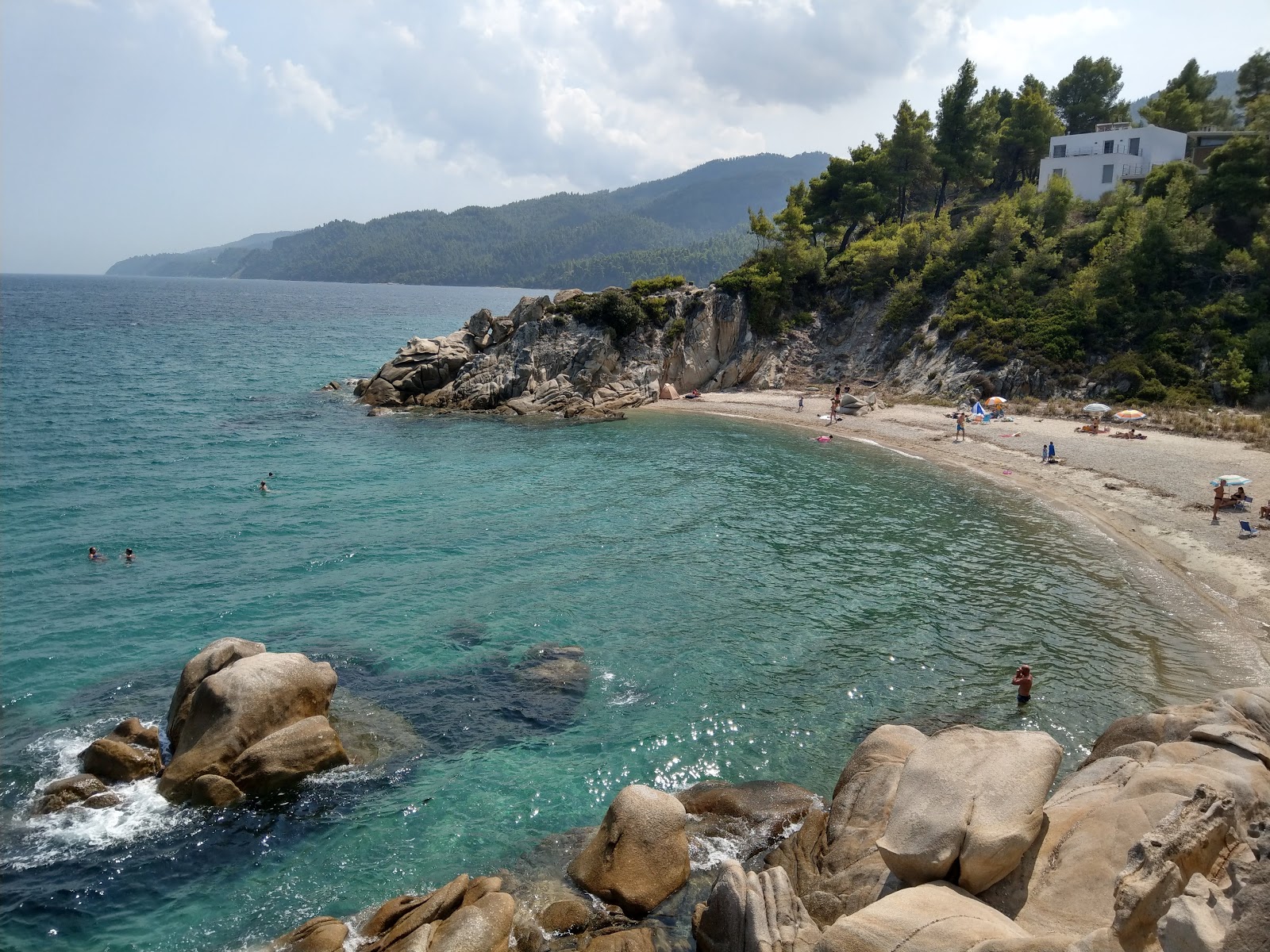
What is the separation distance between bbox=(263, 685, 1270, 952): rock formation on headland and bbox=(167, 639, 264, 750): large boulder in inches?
283

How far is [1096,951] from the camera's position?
275 inches

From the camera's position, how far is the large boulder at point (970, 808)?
9852mm

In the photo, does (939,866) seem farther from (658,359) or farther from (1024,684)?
(658,359)

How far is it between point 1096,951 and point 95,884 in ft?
52.4

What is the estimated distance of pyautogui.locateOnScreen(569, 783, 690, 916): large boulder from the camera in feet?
43.0

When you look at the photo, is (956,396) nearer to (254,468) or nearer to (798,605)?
(798,605)

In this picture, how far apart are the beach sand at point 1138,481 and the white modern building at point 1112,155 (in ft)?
116

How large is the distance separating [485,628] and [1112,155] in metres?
77.3

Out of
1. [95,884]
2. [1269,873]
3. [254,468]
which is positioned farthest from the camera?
[254,468]

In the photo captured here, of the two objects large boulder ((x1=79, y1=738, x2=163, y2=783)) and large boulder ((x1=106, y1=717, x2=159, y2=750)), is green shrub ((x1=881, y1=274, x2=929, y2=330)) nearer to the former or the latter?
large boulder ((x1=106, y1=717, x2=159, y2=750))

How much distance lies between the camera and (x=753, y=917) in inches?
433

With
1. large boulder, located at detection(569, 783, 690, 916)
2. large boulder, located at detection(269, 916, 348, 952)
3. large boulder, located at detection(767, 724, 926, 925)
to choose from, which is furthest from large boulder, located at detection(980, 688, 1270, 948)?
large boulder, located at detection(269, 916, 348, 952)

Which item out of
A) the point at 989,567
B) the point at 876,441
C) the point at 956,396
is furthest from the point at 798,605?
the point at 956,396

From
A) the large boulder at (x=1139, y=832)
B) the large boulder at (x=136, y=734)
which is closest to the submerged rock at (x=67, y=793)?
the large boulder at (x=136, y=734)
